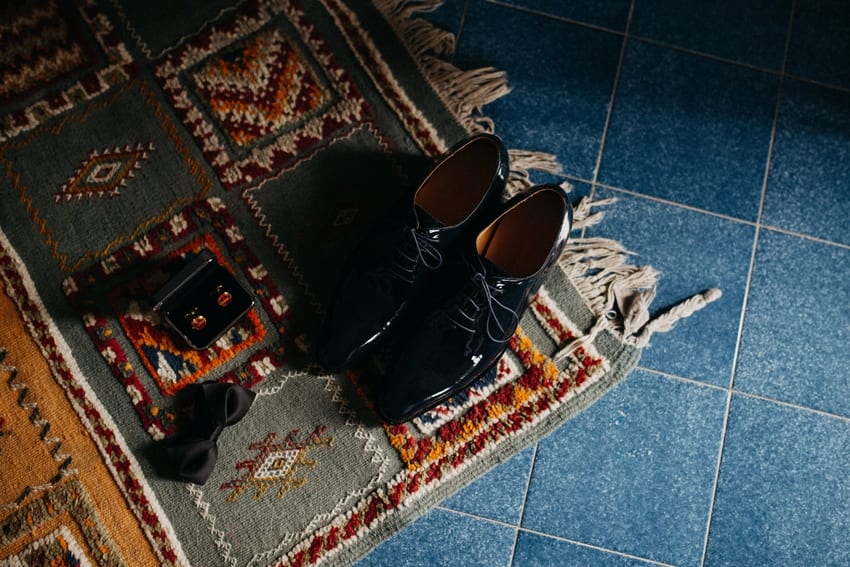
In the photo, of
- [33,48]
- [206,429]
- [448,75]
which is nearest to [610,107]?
[448,75]

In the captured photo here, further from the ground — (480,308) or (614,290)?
(480,308)

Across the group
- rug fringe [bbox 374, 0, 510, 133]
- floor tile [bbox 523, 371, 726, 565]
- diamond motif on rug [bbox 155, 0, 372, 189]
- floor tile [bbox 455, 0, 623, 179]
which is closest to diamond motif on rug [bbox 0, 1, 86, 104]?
diamond motif on rug [bbox 155, 0, 372, 189]

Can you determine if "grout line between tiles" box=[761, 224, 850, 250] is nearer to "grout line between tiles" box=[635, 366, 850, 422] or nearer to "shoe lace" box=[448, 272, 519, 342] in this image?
"grout line between tiles" box=[635, 366, 850, 422]

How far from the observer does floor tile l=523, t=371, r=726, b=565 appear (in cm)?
95

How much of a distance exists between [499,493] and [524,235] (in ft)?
1.19

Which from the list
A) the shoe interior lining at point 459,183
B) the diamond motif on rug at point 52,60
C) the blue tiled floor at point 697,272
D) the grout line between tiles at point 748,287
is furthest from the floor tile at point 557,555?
the diamond motif on rug at point 52,60

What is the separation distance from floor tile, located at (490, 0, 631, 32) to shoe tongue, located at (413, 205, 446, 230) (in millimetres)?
389

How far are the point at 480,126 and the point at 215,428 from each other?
57 centimetres

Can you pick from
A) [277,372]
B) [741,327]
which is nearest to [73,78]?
[277,372]

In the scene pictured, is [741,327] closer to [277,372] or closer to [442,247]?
[442,247]

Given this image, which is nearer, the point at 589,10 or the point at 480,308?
the point at 480,308

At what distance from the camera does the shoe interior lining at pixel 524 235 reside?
885 millimetres

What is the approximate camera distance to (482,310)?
34.3 inches

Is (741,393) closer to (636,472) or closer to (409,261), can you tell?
(636,472)
